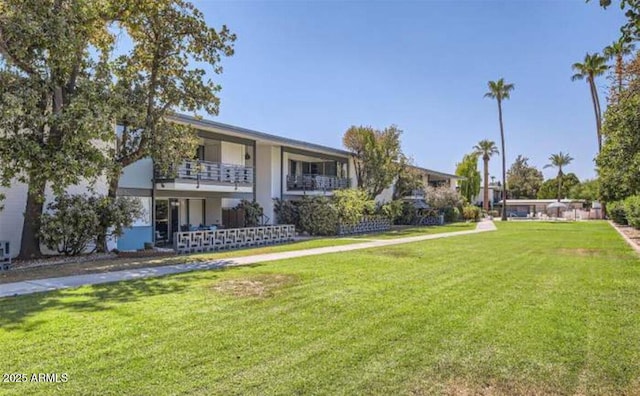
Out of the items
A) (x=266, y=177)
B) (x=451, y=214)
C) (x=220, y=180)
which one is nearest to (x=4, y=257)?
(x=220, y=180)

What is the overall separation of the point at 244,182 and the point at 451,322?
1904 centimetres

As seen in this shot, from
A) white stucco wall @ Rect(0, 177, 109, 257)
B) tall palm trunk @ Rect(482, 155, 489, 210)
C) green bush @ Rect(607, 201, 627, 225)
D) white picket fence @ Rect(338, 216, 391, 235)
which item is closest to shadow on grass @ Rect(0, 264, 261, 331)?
white stucco wall @ Rect(0, 177, 109, 257)

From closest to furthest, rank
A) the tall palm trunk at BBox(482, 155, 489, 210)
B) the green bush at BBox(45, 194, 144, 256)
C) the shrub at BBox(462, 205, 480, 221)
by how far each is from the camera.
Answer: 1. the green bush at BBox(45, 194, 144, 256)
2. the shrub at BBox(462, 205, 480, 221)
3. the tall palm trunk at BBox(482, 155, 489, 210)

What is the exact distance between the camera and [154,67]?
17766 mm

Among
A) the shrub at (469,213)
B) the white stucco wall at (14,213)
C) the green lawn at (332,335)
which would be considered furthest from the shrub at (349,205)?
the shrub at (469,213)

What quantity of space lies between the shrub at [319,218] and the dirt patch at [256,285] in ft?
54.2

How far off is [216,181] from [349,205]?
8996mm

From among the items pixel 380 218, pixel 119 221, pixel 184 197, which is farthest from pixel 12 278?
pixel 380 218

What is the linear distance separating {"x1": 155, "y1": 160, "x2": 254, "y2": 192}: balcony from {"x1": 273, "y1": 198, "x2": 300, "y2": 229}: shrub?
368 cm

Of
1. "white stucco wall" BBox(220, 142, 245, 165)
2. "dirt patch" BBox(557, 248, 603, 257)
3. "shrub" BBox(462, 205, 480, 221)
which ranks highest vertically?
"white stucco wall" BBox(220, 142, 245, 165)

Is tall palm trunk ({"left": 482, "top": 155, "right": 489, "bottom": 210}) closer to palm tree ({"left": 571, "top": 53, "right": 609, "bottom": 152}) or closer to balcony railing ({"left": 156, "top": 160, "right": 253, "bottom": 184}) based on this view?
palm tree ({"left": 571, "top": 53, "right": 609, "bottom": 152})

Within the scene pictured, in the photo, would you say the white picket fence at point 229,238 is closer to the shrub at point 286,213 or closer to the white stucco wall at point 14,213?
the white stucco wall at point 14,213

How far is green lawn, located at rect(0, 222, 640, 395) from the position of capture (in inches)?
190

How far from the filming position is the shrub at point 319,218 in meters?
27.9
